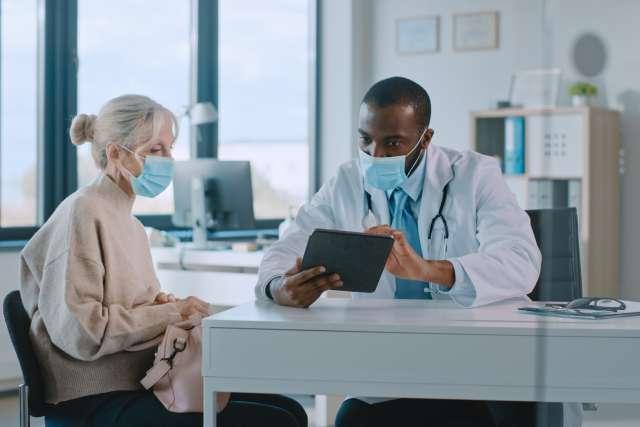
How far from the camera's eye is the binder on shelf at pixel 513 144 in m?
4.29

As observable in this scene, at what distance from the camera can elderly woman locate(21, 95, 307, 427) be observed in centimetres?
176

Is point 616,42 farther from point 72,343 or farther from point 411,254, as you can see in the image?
point 72,343

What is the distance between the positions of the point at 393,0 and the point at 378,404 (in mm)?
3935

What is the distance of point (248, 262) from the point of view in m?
3.58

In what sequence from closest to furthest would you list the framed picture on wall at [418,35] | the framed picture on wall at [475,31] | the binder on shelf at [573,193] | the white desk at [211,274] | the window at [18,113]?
1. the binder on shelf at [573,193]
2. the white desk at [211,274]
3. the window at [18,113]
4. the framed picture on wall at [475,31]
5. the framed picture on wall at [418,35]

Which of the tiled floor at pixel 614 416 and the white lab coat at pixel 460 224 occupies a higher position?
the white lab coat at pixel 460 224

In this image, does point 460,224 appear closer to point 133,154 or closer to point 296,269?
point 296,269

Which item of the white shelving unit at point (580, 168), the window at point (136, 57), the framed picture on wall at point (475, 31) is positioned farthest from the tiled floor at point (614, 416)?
the framed picture on wall at point (475, 31)

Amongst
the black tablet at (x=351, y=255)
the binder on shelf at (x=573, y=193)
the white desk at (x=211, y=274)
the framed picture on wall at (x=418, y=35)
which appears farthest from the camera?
the framed picture on wall at (x=418, y=35)

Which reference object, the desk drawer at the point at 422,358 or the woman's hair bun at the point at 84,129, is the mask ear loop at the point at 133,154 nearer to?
the woman's hair bun at the point at 84,129

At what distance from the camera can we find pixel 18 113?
406 cm

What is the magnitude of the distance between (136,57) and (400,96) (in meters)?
2.94

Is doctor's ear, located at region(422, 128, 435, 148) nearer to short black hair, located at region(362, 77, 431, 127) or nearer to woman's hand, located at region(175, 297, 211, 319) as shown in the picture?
short black hair, located at region(362, 77, 431, 127)

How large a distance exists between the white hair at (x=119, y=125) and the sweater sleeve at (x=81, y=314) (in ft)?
1.15
